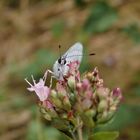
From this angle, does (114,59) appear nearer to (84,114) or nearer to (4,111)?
(4,111)

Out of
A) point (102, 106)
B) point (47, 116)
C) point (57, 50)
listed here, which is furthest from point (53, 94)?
point (57, 50)

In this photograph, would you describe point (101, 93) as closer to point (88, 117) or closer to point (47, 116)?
point (88, 117)

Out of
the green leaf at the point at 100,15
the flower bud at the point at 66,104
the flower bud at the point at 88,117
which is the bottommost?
the flower bud at the point at 88,117

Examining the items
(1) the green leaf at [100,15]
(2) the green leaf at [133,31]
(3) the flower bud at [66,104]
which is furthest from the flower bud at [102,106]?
(2) the green leaf at [133,31]

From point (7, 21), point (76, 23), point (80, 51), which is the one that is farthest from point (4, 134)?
point (80, 51)

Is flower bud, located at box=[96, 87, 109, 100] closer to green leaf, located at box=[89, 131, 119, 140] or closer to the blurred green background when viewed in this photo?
green leaf, located at box=[89, 131, 119, 140]

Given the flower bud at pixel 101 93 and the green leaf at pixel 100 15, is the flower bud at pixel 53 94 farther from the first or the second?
the green leaf at pixel 100 15
